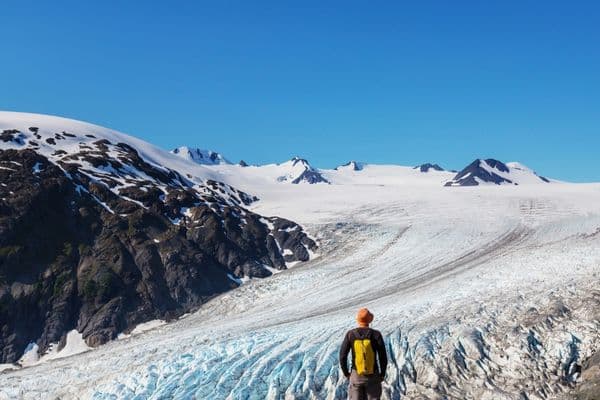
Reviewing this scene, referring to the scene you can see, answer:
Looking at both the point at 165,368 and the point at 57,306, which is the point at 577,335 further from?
the point at 57,306

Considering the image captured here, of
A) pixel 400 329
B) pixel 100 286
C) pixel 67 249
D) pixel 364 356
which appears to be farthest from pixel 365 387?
pixel 67 249

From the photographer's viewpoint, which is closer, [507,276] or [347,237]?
[507,276]

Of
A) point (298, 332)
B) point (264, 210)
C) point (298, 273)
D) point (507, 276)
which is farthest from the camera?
point (264, 210)

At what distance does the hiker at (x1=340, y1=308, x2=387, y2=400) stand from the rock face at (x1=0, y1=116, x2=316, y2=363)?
30.0 m

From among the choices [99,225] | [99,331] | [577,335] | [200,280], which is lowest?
[577,335]

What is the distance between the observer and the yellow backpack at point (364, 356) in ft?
35.7

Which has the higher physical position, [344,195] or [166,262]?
[344,195]

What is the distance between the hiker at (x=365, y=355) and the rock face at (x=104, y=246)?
30.0 metres

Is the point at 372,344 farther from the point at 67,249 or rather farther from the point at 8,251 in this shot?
the point at 67,249

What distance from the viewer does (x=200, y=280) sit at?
44.4 meters

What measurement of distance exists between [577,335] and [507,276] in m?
9.95

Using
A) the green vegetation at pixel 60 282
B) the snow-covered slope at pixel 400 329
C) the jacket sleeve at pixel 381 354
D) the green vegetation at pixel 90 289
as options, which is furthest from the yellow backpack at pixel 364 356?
the green vegetation at pixel 60 282

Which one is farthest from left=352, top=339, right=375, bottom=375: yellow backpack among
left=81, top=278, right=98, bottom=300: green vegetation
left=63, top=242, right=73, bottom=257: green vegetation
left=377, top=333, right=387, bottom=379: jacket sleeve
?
left=63, top=242, right=73, bottom=257: green vegetation

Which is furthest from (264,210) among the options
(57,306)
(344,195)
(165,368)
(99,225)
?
(165,368)
